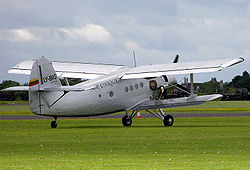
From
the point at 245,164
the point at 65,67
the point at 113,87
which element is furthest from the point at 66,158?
the point at 65,67

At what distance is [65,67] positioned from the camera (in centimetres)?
3600

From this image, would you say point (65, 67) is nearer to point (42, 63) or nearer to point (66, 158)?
point (42, 63)

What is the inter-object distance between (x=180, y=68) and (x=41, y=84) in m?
7.07

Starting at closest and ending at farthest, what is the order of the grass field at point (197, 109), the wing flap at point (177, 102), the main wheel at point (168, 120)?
the wing flap at point (177, 102), the main wheel at point (168, 120), the grass field at point (197, 109)

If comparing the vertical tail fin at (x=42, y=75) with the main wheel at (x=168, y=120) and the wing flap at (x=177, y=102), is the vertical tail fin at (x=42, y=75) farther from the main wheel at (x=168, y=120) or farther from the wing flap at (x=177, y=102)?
the main wheel at (x=168, y=120)

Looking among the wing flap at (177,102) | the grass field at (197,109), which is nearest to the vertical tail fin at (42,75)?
the wing flap at (177,102)

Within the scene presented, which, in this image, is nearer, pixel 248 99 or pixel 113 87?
pixel 113 87

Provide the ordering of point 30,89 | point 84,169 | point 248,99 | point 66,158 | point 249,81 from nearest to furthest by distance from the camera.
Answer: point 84,169
point 66,158
point 30,89
point 248,99
point 249,81

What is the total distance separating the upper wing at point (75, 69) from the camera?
A: 1382 inches

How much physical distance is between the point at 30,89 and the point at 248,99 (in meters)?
73.1

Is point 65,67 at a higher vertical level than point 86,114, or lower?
higher

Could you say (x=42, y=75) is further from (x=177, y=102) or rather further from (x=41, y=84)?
(x=177, y=102)

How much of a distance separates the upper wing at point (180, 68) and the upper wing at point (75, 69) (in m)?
4.00

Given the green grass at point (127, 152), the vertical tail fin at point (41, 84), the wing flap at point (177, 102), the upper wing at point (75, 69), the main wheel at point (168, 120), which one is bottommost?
the green grass at point (127, 152)
